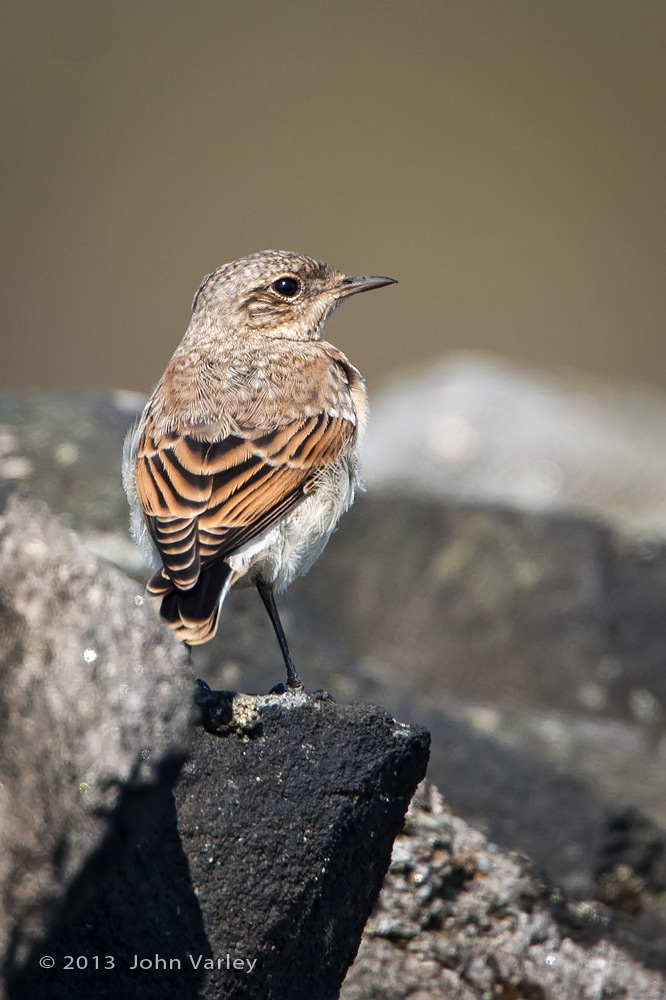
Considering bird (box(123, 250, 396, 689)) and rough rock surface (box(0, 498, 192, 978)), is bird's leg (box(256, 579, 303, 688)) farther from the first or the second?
rough rock surface (box(0, 498, 192, 978))

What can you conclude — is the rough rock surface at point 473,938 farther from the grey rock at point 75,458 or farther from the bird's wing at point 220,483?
the grey rock at point 75,458

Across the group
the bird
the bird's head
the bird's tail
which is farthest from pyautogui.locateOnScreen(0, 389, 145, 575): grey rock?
the bird's tail

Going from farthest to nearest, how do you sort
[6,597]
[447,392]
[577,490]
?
1. [447,392]
2. [577,490]
3. [6,597]

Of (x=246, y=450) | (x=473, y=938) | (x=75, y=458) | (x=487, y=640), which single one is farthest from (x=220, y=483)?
(x=487, y=640)

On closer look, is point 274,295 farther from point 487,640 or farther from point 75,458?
point 487,640

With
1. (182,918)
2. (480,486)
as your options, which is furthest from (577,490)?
(182,918)

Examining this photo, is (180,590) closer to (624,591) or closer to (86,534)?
(86,534)

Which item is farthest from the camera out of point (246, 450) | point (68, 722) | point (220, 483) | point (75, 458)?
point (75, 458)
